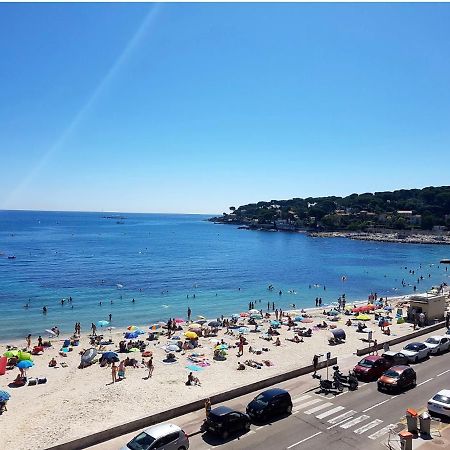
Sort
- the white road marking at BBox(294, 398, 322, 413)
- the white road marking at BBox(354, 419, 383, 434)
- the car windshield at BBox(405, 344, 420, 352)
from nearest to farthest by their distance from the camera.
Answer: the white road marking at BBox(354, 419, 383, 434)
the white road marking at BBox(294, 398, 322, 413)
the car windshield at BBox(405, 344, 420, 352)

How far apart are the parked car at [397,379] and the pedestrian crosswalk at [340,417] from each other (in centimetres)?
296

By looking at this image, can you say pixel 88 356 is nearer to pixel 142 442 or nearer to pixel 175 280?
pixel 142 442

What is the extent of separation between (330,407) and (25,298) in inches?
1836

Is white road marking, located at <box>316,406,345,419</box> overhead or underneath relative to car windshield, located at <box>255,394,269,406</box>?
underneath

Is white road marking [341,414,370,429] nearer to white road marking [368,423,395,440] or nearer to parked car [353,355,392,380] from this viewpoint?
white road marking [368,423,395,440]

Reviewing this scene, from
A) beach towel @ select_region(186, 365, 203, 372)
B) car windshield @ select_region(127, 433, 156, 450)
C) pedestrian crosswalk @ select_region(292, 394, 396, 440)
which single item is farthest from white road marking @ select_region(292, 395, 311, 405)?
beach towel @ select_region(186, 365, 203, 372)

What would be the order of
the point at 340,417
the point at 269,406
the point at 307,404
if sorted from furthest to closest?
the point at 307,404, the point at 340,417, the point at 269,406

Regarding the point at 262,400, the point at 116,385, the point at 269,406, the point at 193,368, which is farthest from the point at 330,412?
the point at 116,385

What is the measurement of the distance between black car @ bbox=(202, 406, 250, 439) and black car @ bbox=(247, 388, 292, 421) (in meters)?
0.74

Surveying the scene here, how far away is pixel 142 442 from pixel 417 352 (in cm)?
1713

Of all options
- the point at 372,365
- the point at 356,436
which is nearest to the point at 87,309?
the point at 372,365

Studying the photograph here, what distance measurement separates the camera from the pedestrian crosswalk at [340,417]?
15.4m

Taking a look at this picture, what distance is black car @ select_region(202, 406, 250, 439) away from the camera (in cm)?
1492

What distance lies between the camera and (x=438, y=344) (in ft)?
84.6
